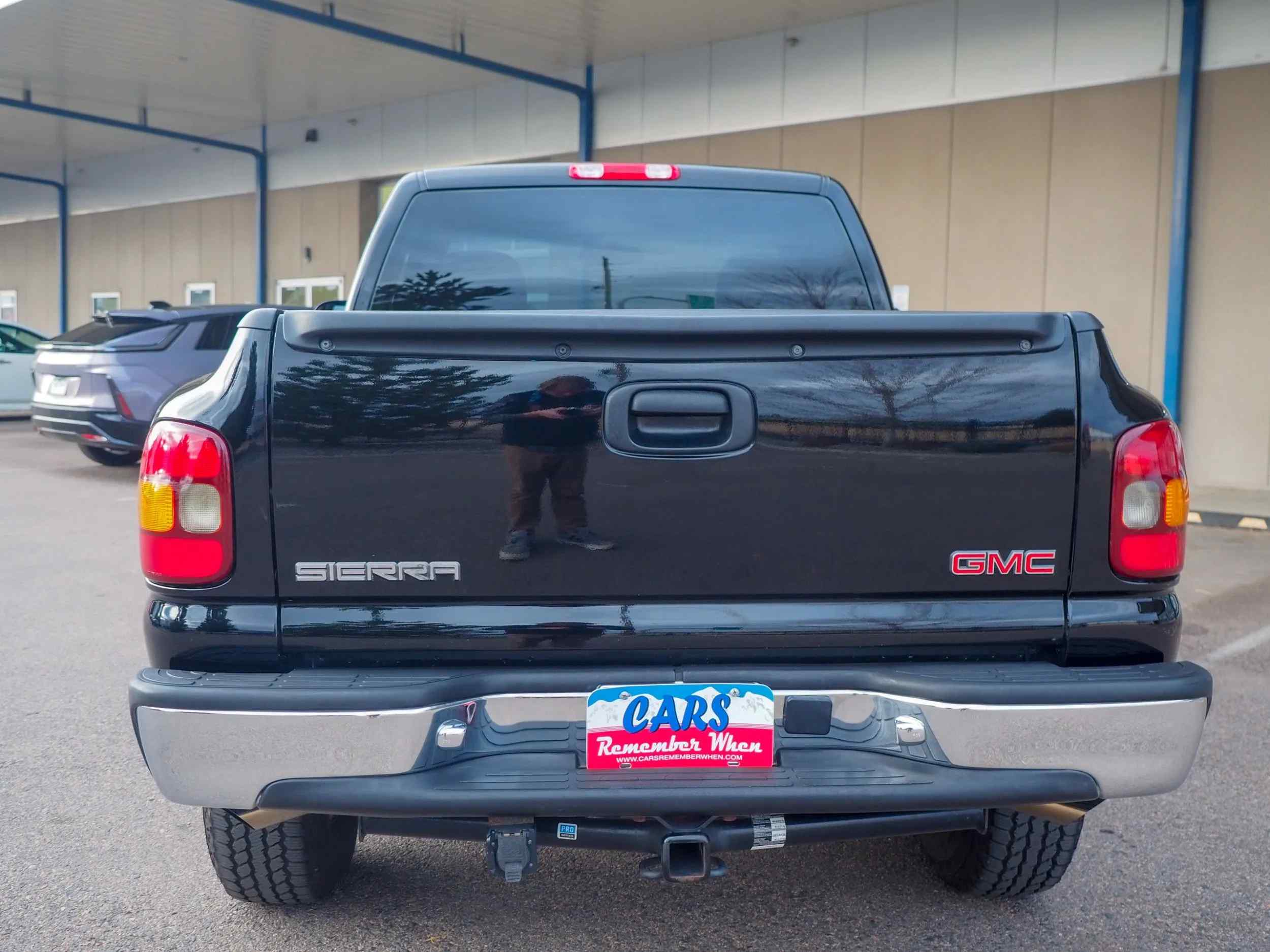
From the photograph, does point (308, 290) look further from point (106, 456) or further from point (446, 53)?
point (106, 456)

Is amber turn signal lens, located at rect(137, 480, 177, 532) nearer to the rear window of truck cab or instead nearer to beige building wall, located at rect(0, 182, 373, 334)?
the rear window of truck cab

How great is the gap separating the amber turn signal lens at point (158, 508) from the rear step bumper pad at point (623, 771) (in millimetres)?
297

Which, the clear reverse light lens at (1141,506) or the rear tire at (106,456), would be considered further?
the rear tire at (106,456)

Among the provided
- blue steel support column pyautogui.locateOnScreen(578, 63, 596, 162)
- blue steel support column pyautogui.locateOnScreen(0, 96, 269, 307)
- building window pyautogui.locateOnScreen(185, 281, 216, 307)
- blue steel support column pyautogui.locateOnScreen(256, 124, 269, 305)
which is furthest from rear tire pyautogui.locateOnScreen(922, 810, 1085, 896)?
building window pyautogui.locateOnScreen(185, 281, 216, 307)

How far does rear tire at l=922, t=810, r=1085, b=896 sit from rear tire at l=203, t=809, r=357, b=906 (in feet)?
5.12

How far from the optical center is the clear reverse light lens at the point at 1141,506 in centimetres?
241

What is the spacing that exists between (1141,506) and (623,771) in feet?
3.92

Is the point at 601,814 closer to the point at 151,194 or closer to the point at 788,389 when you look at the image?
the point at 788,389

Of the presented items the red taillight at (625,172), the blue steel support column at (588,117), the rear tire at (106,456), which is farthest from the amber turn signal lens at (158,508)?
the blue steel support column at (588,117)

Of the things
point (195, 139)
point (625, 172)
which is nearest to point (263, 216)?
point (195, 139)

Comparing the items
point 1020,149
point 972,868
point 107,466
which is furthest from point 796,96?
point 972,868

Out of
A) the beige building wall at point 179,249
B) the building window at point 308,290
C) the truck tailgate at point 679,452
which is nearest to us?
the truck tailgate at point 679,452

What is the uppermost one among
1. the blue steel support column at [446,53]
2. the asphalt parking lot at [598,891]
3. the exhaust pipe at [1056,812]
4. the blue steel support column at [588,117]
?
the blue steel support column at [446,53]

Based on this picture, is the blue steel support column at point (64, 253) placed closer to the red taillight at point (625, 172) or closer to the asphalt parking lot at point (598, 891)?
the asphalt parking lot at point (598, 891)
